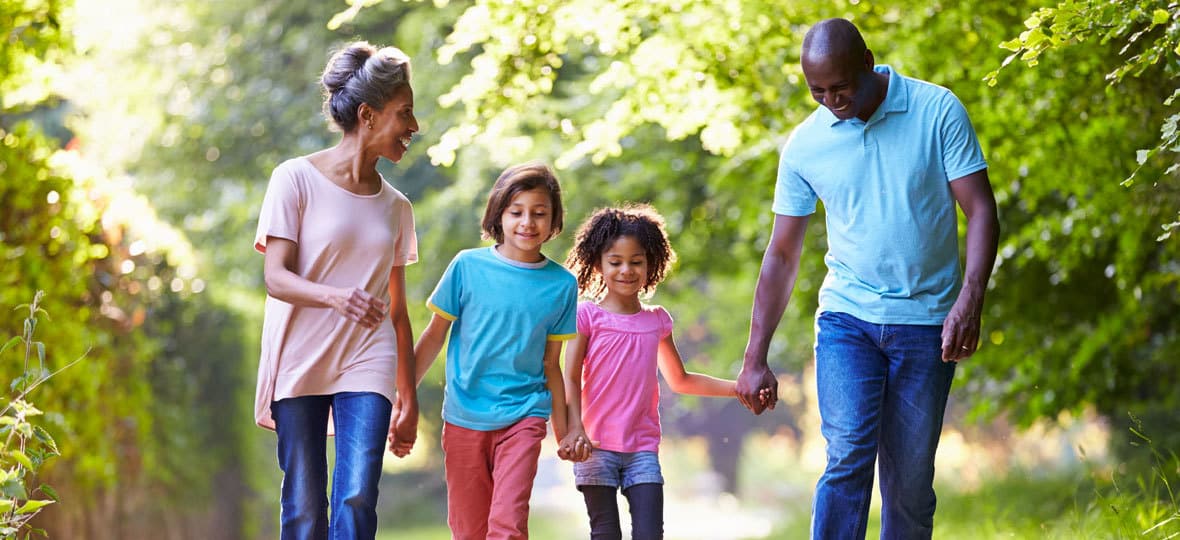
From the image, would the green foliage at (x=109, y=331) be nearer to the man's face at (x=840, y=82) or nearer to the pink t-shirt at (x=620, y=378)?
the pink t-shirt at (x=620, y=378)

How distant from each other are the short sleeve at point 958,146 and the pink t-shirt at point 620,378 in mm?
1323

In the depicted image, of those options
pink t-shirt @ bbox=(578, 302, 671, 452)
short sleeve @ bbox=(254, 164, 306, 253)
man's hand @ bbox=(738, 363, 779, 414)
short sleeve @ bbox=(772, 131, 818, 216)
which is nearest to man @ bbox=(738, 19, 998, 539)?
short sleeve @ bbox=(772, 131, 818, 216)

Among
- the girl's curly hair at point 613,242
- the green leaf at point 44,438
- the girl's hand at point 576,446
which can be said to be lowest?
the girl's hand at point 576,446

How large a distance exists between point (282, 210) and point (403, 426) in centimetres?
95

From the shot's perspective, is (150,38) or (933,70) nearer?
(933,70)

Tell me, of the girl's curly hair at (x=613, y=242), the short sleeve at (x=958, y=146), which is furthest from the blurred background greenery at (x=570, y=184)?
the girl's curly hair at (x=613, y=242)

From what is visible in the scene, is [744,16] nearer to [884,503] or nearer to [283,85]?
[884,503]

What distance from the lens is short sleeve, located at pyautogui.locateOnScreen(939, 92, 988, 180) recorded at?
13.9 ft

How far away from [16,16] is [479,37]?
2.23 metres

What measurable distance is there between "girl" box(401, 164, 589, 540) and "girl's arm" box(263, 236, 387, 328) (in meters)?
0.55

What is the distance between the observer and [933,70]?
7.75 meters

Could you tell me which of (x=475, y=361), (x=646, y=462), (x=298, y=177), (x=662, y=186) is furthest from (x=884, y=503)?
(x=662, y=186)

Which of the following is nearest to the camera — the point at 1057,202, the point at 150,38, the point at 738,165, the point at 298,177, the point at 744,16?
the point at 298,177

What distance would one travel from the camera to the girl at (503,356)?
15.3 feet
